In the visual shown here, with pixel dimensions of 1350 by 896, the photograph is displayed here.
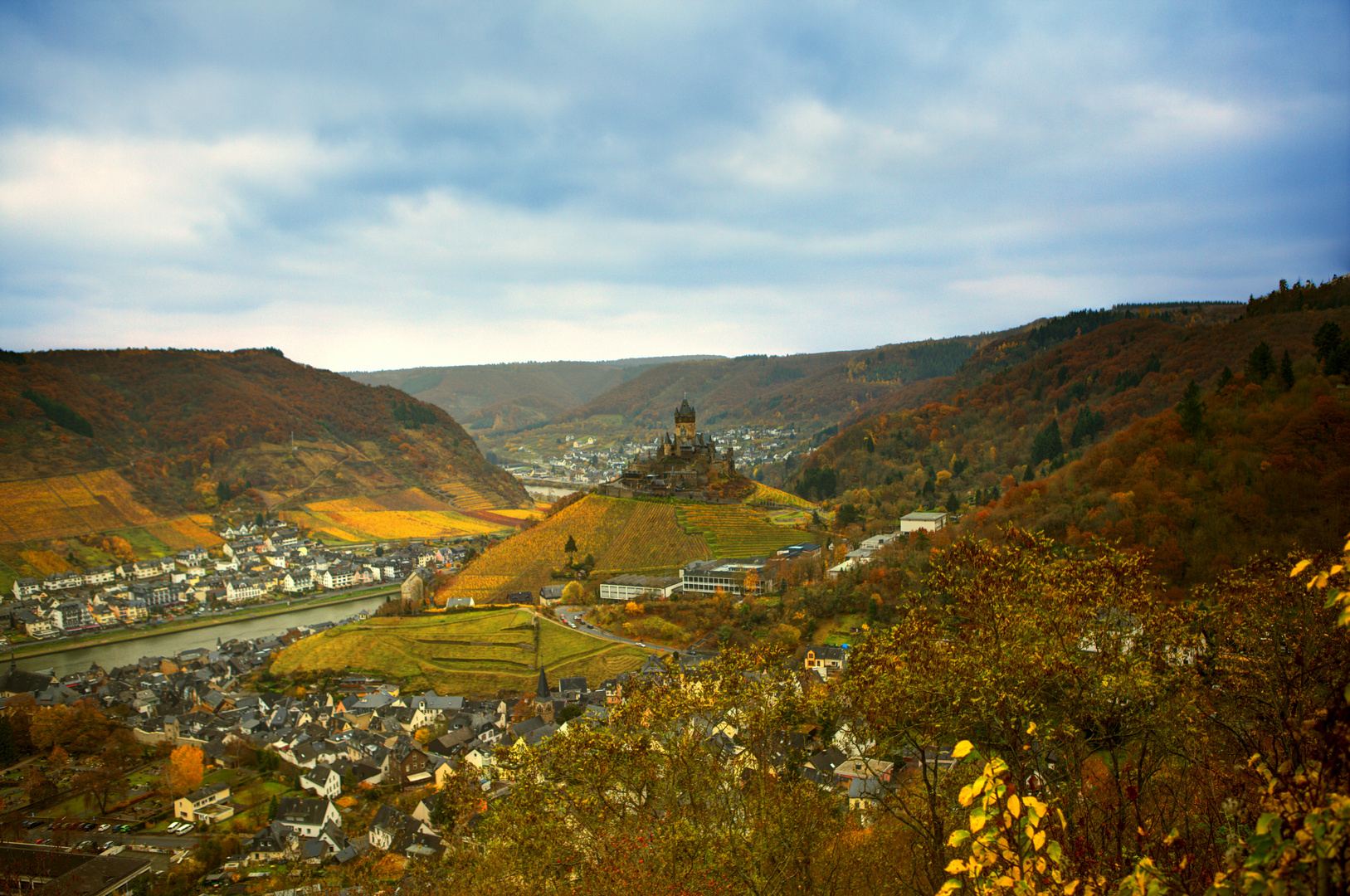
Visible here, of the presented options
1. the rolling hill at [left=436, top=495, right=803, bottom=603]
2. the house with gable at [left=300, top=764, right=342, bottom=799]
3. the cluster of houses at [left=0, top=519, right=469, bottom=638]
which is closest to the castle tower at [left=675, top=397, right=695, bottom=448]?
the rolling hill at [left=436, top=495, right=803, bottom=603]

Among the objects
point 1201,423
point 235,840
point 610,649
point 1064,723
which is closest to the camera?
point 1064,723

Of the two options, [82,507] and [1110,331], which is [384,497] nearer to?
[82,507]

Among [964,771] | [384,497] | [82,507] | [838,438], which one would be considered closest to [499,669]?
[964,771]

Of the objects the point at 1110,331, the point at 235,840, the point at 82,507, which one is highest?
the point at 1110,331

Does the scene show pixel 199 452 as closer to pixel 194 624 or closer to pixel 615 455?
pixel 194 624

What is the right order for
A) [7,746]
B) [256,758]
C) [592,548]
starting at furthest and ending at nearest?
[592,548] < [256,758] < [7,746]

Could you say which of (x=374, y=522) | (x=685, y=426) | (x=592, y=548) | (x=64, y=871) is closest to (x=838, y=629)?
(x=592, y=548)

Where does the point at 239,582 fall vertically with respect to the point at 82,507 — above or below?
below
